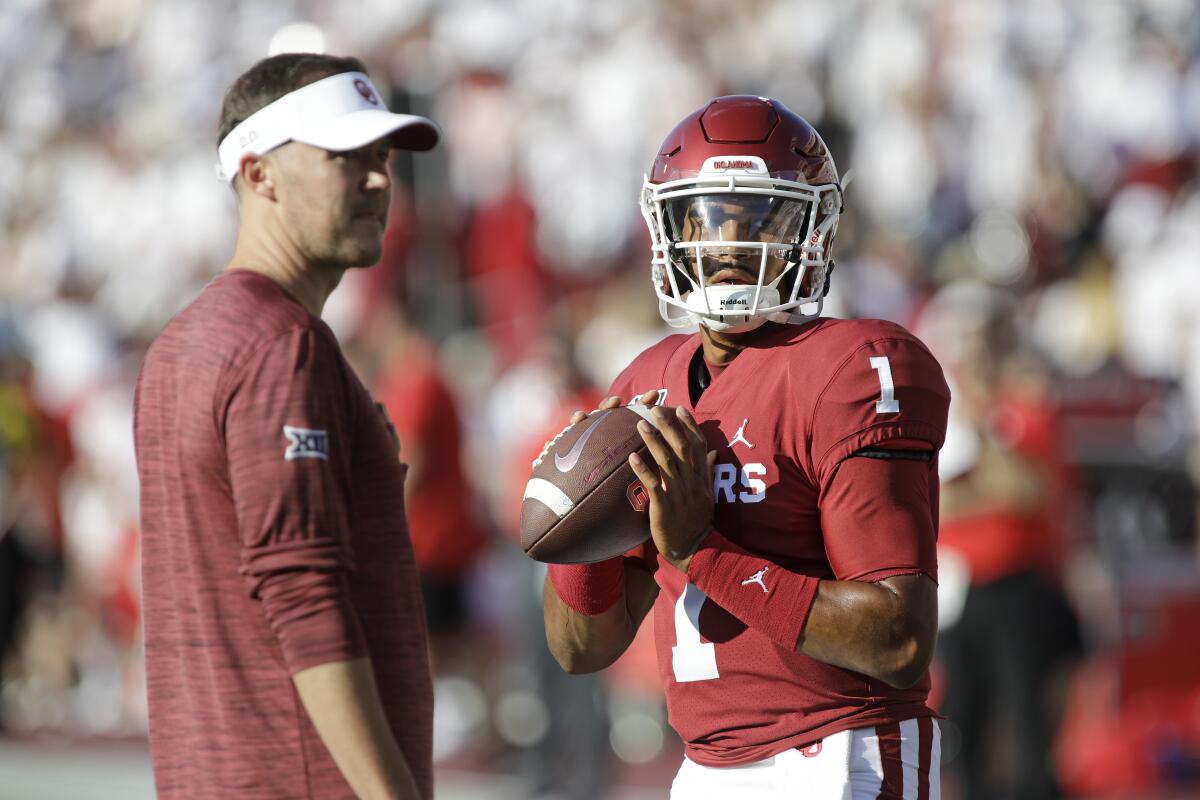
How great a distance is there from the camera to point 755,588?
2314 millimetres

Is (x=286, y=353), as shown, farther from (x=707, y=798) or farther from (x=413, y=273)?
(x=413, y=273)

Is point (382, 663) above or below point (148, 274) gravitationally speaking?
below

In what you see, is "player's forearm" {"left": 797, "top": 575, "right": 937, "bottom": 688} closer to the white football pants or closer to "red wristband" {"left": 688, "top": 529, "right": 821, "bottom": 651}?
"red wristband" {"left": 688, "top": 529, "right": 821, "bottom": 651}

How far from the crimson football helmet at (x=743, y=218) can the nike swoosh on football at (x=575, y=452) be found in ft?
0.81

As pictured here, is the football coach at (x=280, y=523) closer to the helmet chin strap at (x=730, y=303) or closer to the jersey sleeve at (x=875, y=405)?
the helmet chin strap at (x=730, y=303)

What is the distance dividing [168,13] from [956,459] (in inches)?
489

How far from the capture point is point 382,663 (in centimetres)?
246

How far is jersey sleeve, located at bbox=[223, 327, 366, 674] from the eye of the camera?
229 cm

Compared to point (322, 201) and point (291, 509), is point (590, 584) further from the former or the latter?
point (322, 201)

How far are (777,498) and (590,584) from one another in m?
0.40

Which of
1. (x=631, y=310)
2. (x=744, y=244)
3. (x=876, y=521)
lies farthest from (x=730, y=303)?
(x=631, y=310)

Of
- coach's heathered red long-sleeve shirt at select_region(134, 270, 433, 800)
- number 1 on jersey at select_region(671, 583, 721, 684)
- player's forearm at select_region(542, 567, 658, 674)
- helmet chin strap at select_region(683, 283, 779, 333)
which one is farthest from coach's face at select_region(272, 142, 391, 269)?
number 1 on jersey at select_region(671, 583, 721, 684)

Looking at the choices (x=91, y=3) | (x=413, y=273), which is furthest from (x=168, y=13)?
(x=413, y=273)

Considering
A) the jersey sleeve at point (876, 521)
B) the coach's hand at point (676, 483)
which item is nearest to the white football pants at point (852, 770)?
the jersey sleeve at point (876, 521)
